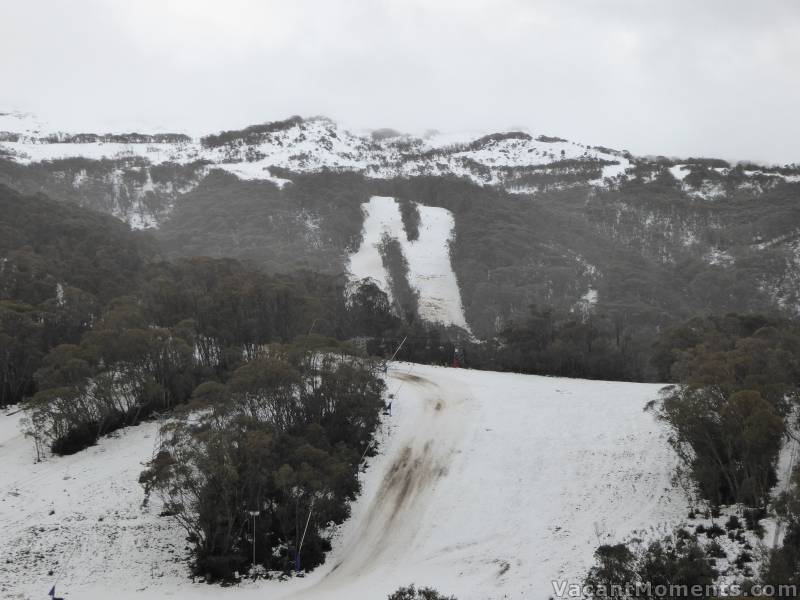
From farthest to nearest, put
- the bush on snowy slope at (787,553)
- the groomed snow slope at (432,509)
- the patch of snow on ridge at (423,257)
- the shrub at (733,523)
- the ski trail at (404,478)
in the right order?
the patch of snow on ridge at (423,257) < the ski trail at (404,478) < the groomed snow slope at (432,509) < the shrub at (733,523) < the bush on snowy slope at (787,553)

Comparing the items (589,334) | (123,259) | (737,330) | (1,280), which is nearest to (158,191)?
(123,259)

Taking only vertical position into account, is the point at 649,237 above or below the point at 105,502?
above

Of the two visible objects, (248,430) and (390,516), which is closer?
(248,430)

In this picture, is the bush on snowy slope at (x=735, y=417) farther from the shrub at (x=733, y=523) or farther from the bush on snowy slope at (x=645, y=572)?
the bush on snowy slope at (x=645, y=572)

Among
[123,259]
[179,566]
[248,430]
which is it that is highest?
[123,259]

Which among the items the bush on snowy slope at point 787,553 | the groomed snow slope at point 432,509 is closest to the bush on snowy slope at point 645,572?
the bush on snowy slope at point 787,553

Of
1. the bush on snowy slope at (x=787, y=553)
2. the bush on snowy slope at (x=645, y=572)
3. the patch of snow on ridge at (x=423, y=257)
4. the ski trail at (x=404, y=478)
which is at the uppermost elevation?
the patch of snow on ridge at (x=423, y=257)

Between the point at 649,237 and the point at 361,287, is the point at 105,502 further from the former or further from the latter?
the point at 649,237
